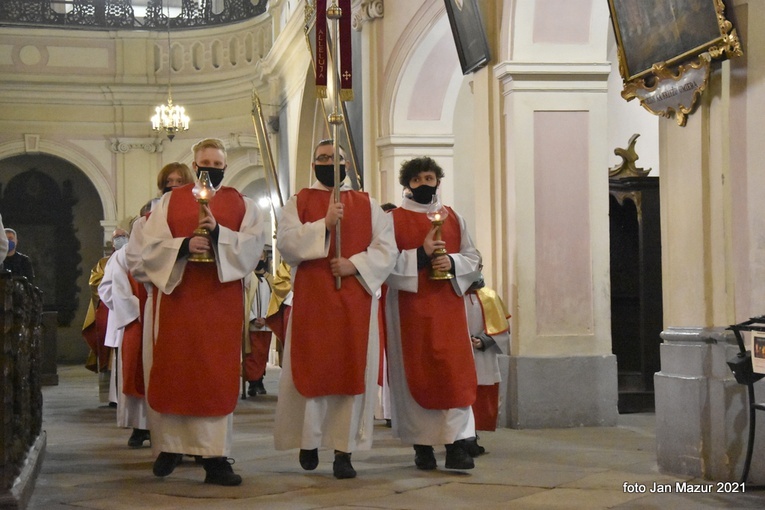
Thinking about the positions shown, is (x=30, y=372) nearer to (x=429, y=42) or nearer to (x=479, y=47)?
(x=479, y=47)

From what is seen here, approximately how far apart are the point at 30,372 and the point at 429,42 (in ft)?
19.6

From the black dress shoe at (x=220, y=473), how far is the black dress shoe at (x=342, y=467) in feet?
1.59

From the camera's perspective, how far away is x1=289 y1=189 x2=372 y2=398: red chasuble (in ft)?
18.6

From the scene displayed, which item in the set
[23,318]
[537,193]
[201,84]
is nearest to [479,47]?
[537,193]

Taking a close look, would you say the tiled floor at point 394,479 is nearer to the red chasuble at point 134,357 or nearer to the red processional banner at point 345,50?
the red chasuble at point 134,357

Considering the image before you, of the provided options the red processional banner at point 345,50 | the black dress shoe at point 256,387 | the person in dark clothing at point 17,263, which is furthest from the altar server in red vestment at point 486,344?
the black dress shoe at point 256,387

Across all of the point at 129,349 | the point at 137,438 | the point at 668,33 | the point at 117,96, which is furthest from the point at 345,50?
the point at 117,96

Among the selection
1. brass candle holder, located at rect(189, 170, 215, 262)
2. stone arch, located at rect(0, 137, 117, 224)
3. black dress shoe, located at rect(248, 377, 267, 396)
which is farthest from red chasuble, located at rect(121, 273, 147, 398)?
stone arch, located at rect(0, 137, 117, 224)

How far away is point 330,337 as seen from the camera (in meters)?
5.73

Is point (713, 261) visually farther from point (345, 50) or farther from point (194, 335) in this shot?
point (194, 335)

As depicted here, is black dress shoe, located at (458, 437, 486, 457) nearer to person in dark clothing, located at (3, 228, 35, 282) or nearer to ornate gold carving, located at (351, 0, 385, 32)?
person in dark clothing, located at (3, 228, 35, 282)

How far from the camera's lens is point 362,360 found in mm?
5727

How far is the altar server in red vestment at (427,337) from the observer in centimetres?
588

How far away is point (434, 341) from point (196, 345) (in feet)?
4.13
